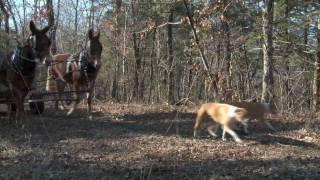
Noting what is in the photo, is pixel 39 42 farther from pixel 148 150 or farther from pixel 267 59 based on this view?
pixel 267 59

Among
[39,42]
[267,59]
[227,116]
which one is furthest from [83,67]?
[267,59]

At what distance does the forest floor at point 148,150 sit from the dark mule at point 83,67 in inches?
39.3

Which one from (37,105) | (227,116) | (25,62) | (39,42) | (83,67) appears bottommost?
(37,105)

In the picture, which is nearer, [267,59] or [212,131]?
[212,131]

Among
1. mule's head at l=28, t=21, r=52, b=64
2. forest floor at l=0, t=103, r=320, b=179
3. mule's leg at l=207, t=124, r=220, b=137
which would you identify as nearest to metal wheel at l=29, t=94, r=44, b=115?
forest floor at l=0, t=103, r=320, b=179

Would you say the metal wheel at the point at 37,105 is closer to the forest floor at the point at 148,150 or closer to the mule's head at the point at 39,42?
the forest floor at the point at 148,150

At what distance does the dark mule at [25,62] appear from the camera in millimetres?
11195

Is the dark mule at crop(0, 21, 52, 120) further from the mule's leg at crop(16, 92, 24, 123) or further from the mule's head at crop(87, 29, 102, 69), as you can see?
the mule's head at crop(87, 29, 102, 69)

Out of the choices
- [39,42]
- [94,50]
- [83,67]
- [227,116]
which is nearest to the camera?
[227,116]

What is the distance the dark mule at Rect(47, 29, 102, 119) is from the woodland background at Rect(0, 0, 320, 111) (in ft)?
4.71

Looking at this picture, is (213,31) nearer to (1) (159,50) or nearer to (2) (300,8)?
(2) (300,8)

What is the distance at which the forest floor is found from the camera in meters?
7.57

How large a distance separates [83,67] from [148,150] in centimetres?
472

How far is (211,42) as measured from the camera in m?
20.2
